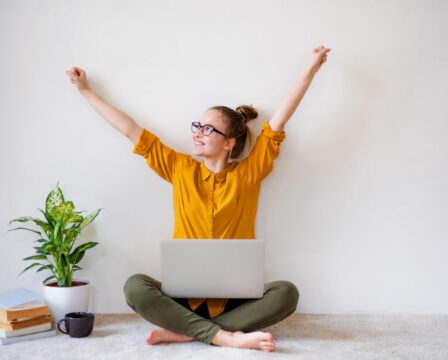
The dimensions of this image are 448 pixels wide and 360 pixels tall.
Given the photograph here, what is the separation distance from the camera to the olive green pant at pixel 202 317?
1.77m

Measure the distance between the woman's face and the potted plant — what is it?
1.61 ft

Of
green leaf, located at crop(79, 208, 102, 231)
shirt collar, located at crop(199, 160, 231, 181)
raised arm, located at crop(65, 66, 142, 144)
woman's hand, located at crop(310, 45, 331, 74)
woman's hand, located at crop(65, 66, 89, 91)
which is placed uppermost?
woman's hand, located at crop(310, 45, 331, 74)

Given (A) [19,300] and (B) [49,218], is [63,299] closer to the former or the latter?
(A) [19,300]

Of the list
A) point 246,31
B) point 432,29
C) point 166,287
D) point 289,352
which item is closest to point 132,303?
point 166,287

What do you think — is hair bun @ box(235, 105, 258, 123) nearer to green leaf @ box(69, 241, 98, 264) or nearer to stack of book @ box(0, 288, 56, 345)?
green leaf @ box(69, 241, 98, 264)

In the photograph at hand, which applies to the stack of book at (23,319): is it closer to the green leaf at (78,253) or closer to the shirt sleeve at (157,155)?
the green leaf at (78,253)

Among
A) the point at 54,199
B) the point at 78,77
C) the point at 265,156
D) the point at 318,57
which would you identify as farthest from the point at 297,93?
the point at 54,199

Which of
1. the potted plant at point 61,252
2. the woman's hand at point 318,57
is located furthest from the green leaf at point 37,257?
the woman's hand at point 318,57

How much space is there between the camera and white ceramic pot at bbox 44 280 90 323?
78.7 inches

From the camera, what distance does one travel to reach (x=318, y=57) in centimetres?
210

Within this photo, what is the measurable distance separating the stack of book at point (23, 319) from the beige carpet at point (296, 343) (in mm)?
38

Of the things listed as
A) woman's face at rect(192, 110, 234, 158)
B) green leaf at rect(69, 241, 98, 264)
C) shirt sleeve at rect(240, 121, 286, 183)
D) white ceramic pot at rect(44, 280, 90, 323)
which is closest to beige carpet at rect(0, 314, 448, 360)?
white ceramic pot at rect(44, 280, 90, 323)

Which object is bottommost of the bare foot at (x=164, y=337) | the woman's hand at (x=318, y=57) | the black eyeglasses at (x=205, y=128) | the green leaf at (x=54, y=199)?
the bare foot at (x=164, y=337)

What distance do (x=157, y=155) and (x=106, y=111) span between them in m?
0.28
